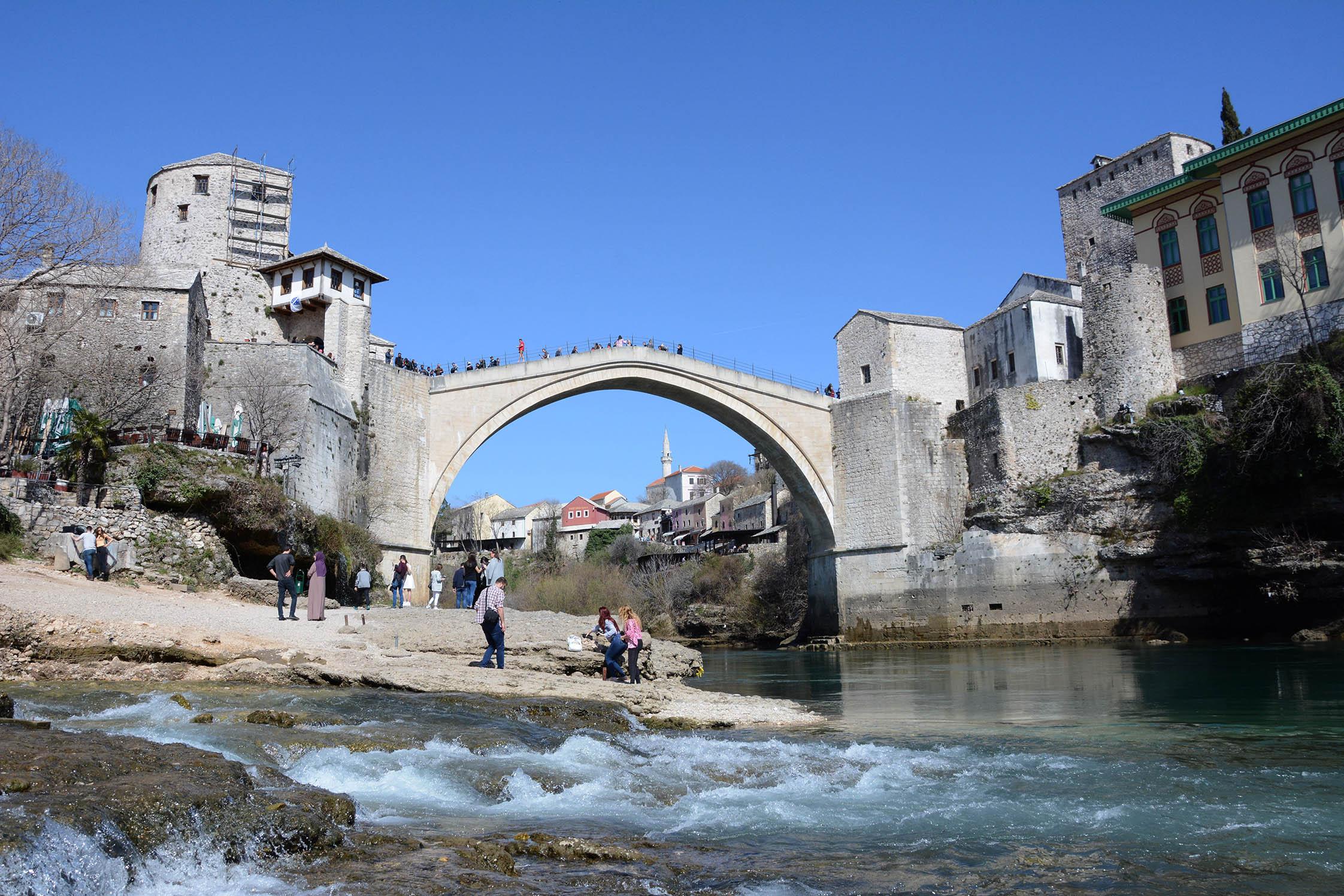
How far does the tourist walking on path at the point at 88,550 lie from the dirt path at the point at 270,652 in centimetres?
30

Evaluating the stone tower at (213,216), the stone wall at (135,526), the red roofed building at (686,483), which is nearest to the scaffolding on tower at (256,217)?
the stone tower at (213,216)

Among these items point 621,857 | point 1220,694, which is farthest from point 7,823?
point 1220,694

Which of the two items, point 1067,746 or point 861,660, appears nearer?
point 1067,746

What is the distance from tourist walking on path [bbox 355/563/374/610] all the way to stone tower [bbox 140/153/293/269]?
43.9ft

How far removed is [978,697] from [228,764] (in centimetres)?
1056

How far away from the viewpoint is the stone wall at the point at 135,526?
14.3 meters

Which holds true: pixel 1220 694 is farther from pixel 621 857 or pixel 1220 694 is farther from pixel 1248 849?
pixel 621 857

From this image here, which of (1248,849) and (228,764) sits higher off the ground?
(228,764)

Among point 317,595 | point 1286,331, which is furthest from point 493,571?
point 1286,331

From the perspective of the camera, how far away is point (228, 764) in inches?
200

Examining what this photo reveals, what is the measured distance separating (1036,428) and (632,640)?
19.6 meters

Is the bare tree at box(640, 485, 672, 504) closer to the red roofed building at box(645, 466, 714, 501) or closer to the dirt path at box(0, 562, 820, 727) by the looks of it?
the red roofed building at box(645, 466, 714, 501)

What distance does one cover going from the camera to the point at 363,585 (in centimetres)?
1903

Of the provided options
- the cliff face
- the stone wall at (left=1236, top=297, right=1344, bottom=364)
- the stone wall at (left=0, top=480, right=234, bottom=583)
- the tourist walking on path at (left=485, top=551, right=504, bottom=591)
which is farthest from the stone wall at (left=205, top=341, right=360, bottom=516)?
the stone wall at (left=1236, top=297, right=1344, bottom=364)
